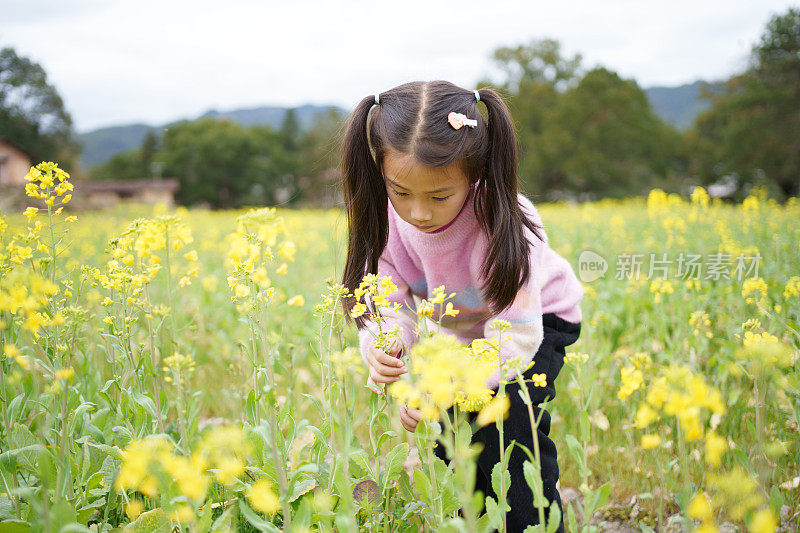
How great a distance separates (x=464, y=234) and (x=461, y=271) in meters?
0.15

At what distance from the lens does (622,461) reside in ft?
6.82

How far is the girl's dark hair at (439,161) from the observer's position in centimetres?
166

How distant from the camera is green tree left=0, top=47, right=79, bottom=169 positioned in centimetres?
541

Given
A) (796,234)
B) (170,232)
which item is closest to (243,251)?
(170,232)

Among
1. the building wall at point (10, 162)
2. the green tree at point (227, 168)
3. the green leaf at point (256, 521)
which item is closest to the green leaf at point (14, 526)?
the green leaf at point (256, 521)

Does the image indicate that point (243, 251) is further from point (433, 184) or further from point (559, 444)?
point (559, 444)

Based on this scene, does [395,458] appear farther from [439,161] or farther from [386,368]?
[439,161]

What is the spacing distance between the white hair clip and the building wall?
4180mm

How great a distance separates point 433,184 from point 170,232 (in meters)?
0.78

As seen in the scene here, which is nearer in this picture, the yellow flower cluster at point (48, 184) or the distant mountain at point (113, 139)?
the yellow flower cluster at point (48, 184)

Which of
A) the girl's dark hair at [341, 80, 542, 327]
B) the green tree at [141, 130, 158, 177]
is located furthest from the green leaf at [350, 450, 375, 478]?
the green tree at [141, 130, 158, 177]

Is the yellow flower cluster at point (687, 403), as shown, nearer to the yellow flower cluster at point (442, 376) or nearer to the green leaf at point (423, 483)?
the yellow flower cluster at point (442, 376)

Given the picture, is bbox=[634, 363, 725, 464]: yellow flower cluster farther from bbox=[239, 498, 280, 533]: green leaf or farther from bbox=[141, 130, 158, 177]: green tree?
bbox=[141, 130, 158, 177]: green tree

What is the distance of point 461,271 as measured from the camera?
2018mm
